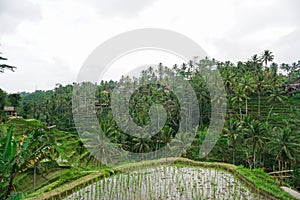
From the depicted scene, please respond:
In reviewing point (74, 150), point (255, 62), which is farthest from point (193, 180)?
point (255, 62)

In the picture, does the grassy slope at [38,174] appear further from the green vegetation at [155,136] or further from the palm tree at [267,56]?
the palm tree at [267,56]

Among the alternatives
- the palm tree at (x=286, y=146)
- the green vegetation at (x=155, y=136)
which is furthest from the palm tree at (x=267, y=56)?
the palm tree at (x=286, y=146)

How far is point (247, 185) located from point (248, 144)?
13028 millimetres

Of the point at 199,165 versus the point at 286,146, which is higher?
the point at 286,146

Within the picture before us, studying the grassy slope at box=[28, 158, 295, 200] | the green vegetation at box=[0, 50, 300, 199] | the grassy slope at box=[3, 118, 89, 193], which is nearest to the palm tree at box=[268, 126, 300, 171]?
the green vegetation at box=[0, 50, 300, 199]

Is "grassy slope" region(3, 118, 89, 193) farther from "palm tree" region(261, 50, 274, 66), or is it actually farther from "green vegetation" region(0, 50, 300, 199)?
"palm tree" region(261, 50, 274, 66)

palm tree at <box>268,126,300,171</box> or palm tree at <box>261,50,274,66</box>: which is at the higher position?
palm tree at <box>261,50,274,66</box>

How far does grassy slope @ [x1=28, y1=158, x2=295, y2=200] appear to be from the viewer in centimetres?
568

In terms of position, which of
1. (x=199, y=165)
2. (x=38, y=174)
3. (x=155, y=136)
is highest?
(x=155, y=136)

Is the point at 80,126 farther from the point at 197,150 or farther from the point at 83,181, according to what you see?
the point at 83,181

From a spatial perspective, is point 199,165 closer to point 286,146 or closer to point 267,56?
point 286,146

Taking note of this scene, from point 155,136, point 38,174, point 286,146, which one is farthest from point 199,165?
point 155,136

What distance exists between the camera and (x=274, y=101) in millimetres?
28469

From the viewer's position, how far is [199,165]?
29.7ft
